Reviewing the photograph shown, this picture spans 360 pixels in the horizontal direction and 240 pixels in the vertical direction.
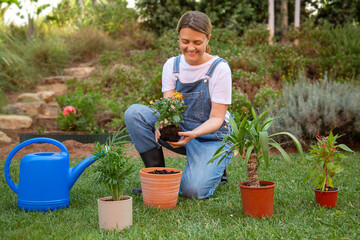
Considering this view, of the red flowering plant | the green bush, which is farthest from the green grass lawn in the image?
the green bush

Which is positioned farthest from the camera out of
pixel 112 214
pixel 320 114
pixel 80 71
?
pixel 80 71

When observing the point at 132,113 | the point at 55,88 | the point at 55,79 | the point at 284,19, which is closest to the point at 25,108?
the point at 55,88

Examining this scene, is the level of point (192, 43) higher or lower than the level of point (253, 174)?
higher

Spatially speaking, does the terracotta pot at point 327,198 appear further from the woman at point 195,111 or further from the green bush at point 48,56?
the green bush at point 48,56

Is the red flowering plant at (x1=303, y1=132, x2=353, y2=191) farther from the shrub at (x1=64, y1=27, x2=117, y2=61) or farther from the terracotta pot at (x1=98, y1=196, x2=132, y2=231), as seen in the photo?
the shrub at (x1=64, y1=27, x2=117, y2=61)

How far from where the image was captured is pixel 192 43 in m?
2.64

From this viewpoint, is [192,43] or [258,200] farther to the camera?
[192,43]

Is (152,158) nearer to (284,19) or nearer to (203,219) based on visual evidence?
(203,219)

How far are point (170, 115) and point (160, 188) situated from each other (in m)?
0.49

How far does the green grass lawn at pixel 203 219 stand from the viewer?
1.93 m

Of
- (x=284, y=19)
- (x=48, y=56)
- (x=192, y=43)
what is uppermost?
(x=284, y=19)

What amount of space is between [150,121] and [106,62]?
6172mm

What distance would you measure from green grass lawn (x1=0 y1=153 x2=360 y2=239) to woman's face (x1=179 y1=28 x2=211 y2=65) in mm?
1032

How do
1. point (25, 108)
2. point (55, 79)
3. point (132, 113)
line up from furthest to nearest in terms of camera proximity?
1. point (55, 79)
2. point (25, 108)
3. point (132, 113)
